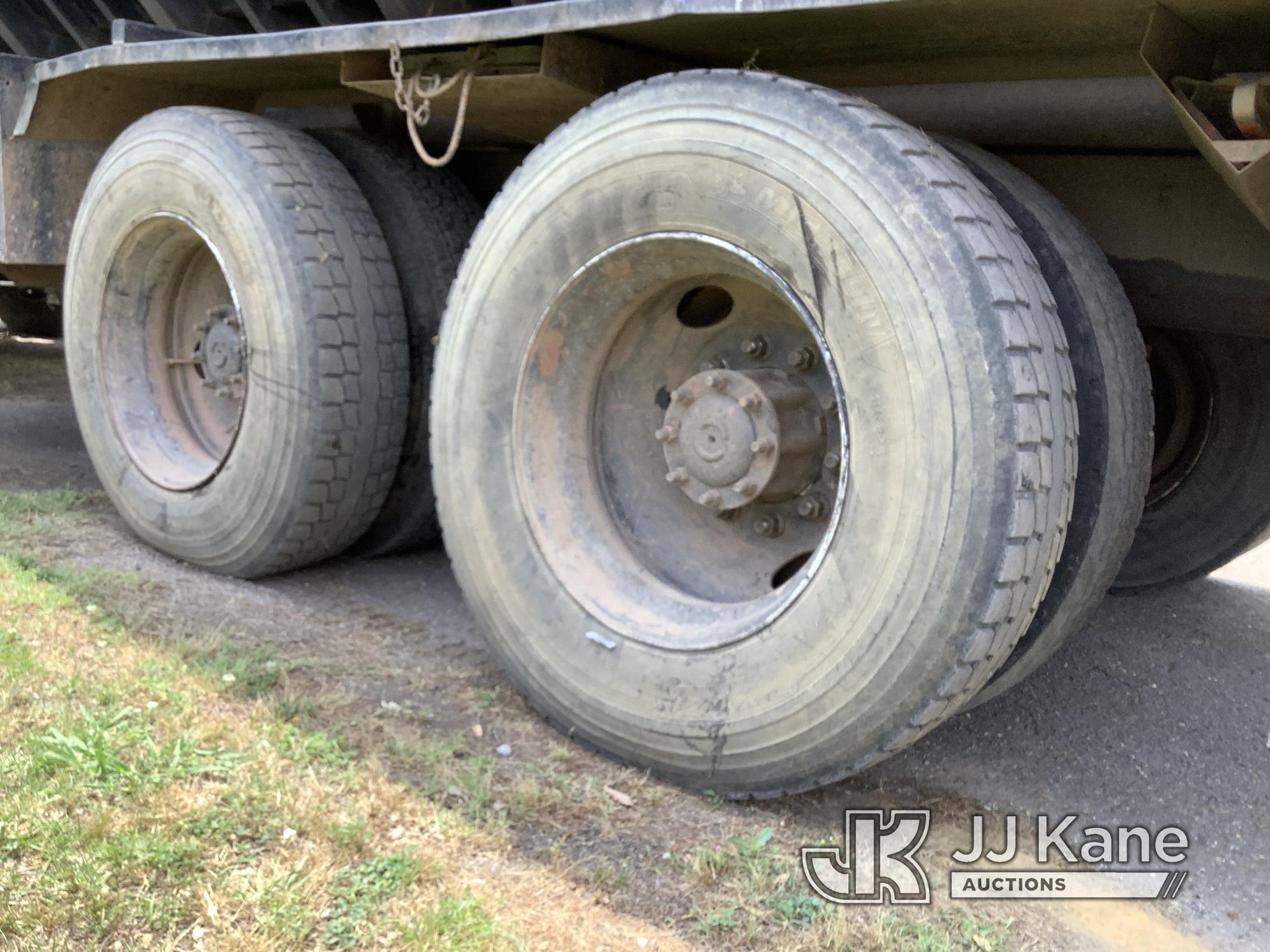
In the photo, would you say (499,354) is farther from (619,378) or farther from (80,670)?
(80,670)

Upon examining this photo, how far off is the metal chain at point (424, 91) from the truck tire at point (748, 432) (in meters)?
0.29

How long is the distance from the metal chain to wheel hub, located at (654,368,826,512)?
0.87 m

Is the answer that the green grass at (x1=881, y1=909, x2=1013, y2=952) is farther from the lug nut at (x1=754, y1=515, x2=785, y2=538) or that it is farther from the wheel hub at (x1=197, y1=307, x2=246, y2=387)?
the wheel hub at (x1=197, y1=307, x2=246, y2=387)

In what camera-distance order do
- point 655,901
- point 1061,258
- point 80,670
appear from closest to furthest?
1. point 655,901
2. point 1061,258
3. point 80,670

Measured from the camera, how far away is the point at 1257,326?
2.92 meters

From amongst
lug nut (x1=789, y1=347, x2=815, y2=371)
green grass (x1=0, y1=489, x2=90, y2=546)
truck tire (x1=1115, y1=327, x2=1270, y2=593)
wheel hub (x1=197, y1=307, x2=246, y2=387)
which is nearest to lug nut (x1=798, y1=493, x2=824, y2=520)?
lug nut (x1=789, y1=347, x2=815, y2=371)

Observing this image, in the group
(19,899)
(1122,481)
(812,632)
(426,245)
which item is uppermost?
(426,245)

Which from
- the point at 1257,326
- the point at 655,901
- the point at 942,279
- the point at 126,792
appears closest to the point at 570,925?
the point at 655,901

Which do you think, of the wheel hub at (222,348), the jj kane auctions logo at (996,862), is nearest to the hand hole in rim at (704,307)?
the jj kane auctions logo at (996,862)

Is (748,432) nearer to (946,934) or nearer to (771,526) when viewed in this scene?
(771,526)

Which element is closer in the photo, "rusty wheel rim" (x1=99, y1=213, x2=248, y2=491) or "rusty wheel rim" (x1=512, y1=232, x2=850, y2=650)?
"rusty wheel rim" (x1=512, y1=232, x2=850, y2=650)

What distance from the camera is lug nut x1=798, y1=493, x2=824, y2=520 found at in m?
2.81

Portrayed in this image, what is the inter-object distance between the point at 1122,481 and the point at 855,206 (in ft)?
2.73

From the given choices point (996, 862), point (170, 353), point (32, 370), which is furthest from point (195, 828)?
point (32, 370)
